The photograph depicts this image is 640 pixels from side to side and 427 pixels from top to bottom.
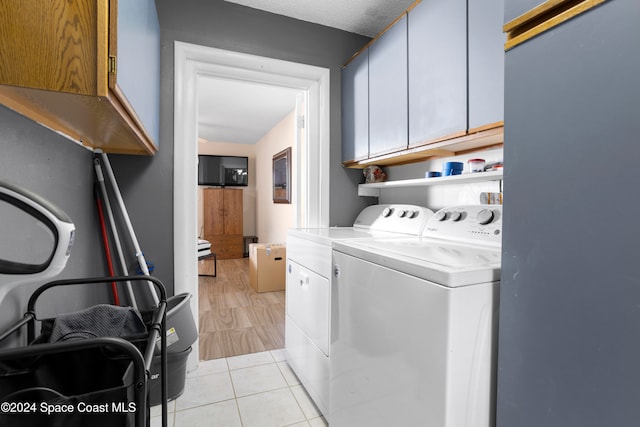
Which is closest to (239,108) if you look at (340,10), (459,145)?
(340,10)

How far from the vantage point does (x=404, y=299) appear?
94 cm

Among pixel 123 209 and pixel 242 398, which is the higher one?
pixel 123 209

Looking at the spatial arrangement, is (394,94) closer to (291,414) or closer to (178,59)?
(178,59)

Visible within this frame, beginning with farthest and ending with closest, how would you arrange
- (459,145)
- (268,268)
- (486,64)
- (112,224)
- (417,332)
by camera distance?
(268,268) → (112,224) → (459,145) → (486,64) → (417,332)

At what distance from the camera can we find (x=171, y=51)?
185cm

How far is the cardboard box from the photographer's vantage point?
3.68 metres

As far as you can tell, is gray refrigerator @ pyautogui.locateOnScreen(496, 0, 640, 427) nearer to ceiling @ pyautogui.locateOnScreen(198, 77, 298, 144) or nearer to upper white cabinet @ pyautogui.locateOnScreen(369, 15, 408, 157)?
upper white cabinet @ pyautogui.locateOnScreen(369, 15, 408, 157)

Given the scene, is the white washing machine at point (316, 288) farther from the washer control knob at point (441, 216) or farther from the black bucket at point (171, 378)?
the black bucket at point (171, 378)

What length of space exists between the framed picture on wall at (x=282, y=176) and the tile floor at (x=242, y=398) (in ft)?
8.98

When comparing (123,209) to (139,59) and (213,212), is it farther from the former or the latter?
(213,212)

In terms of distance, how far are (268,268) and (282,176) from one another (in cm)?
163

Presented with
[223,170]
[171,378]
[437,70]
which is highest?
[223,170]

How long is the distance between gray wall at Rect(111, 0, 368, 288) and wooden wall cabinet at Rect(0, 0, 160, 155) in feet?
2.58

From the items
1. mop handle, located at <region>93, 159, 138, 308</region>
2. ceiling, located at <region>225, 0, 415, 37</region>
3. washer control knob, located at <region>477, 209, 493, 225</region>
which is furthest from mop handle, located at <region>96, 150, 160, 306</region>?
washer control knob, located at <region>477, 209, 493, 225</region>
